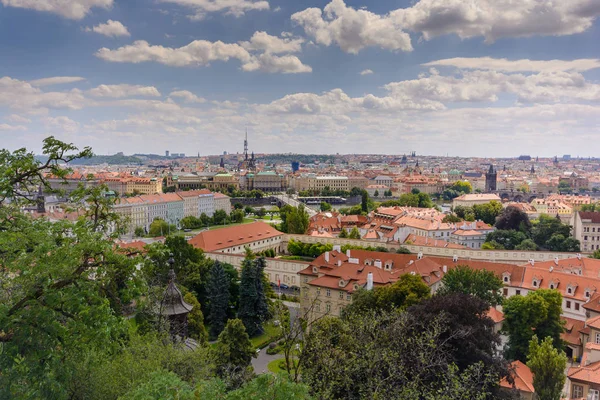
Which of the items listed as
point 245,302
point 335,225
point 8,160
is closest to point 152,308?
point 8,160

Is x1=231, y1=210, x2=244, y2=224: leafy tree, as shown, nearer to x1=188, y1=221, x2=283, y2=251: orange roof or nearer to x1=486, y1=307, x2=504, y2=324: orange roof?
x1=188, y1=221, x2=283, y2=251: orange roof

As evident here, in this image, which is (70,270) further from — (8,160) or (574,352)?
(574,352)

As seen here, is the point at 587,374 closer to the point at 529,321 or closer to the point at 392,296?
the point at 529,321

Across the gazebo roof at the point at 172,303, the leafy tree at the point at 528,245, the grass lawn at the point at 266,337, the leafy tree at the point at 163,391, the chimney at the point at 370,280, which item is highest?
the leafy tree at the point at 163,391

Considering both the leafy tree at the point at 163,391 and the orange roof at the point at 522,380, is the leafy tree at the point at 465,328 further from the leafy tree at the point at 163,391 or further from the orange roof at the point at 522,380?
the leafy tree at the point at 163,391

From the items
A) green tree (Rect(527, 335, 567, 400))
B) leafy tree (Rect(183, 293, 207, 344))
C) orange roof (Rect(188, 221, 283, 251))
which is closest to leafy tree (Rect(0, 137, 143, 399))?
leafy tree (Rect(183, 293, 207, 344))

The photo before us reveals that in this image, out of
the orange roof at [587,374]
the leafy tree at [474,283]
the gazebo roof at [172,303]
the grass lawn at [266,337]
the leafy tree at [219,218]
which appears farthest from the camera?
the leafy tree at [219,218]

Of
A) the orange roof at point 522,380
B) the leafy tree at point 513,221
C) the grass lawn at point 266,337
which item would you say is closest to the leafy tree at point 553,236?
the leafy tree at point 513,221
